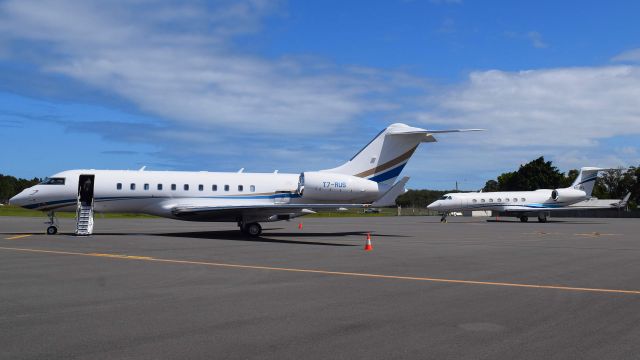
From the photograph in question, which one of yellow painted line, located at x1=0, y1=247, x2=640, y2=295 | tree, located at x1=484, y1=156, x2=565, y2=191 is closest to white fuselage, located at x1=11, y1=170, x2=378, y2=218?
yellow painted line, located at x1=0, y1=247, x2=640, y2=295

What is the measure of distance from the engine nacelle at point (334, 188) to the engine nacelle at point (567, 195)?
35535mm

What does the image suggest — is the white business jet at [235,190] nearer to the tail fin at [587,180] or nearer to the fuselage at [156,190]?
the fuselage at [156,190]

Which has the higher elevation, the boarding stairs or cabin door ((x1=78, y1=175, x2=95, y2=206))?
cabin door ((x1=78, y1=175, x2=95, y2=206))

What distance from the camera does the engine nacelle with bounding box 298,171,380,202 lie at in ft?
85.4

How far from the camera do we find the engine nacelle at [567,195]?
55.9m

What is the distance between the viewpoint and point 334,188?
26.0 meters

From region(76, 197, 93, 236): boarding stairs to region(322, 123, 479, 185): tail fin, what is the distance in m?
11.3

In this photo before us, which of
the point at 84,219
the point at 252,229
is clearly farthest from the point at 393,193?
the point at 84,219

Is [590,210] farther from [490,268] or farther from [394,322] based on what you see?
[394,322]

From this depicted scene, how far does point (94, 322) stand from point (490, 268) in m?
9.63

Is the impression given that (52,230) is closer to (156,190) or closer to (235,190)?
(156,190)

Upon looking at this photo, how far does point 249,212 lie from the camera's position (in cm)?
2427

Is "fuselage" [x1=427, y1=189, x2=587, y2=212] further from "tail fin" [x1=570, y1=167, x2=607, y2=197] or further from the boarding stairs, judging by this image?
the boarding stairs

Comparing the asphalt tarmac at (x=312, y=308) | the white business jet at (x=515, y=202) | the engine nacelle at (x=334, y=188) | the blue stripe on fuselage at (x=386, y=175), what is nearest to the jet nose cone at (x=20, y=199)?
the asphalt tarmac at (x=312, y=308)
